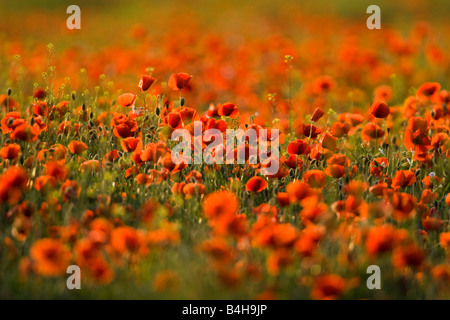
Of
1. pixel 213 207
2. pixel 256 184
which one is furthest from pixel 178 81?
pixel 213 207

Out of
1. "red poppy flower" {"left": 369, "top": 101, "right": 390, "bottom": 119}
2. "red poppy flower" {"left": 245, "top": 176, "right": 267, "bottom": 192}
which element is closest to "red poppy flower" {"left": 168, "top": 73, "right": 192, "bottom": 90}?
"red poppy flower" {"left": 245, "top": 176, "right": 267, "bottom": 192}

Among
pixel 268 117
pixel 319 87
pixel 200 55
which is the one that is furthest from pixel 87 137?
pixel 200 55

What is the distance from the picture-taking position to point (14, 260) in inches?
81.2

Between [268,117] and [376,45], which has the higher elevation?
[376,45]

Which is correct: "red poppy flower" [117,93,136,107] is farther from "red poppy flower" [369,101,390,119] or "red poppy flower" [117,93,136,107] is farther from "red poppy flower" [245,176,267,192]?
"red poppy flower" [369,101,390,119]

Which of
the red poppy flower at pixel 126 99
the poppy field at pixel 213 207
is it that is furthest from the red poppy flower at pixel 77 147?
the red poppy flower at pixel 126 99

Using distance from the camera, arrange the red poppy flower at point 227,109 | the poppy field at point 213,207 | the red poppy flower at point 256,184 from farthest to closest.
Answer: the red poppy flower at point 227,109 < the red poppy flower at point 256,184 < the poppy field at point 213,207

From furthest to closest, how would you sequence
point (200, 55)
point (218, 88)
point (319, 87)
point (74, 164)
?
point (200, 55) → point (218, 88) → point (319, 87) → point (74, 164)

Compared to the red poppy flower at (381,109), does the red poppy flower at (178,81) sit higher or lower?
higher

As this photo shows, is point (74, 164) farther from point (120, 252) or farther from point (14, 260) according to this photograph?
point (120, 252)

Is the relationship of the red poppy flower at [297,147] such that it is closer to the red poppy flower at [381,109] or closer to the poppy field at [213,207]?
the poppy field at [213,207]

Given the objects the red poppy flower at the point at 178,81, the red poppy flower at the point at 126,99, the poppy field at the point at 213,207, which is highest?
the red poppy flower at the point at 178,81

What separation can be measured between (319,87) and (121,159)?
2.14 m

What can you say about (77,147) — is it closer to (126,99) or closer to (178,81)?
(126,99)
